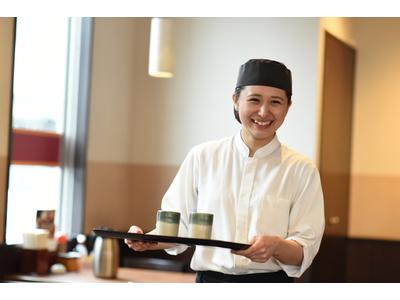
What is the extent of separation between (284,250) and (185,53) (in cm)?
359

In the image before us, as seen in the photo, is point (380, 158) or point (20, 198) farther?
point (380, 158)

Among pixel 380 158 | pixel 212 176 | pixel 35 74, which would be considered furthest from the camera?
pixel 380 158

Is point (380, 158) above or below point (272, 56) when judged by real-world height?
below

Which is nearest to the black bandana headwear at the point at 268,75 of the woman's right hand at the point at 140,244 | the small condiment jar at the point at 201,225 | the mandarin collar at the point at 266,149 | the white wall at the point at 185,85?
the mandarin collar at the point at 266,149

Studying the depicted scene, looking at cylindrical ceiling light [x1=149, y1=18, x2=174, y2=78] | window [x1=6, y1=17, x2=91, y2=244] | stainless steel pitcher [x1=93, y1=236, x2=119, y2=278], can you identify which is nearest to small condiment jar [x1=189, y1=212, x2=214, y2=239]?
cylindrical ceiling light [x1=149, y1=18, x2=174, y2=78]

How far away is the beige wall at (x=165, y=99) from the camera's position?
5289 millimetres

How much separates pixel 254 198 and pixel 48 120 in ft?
10.0

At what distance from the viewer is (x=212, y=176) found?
2252mm

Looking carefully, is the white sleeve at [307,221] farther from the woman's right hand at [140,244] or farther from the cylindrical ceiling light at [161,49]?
the cylindrical ceiling light at [161,49]

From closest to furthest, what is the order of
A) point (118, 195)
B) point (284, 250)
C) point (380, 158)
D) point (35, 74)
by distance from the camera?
point (284, 250) → point (35, 74) → point (118, 195) → point (380, 158)
